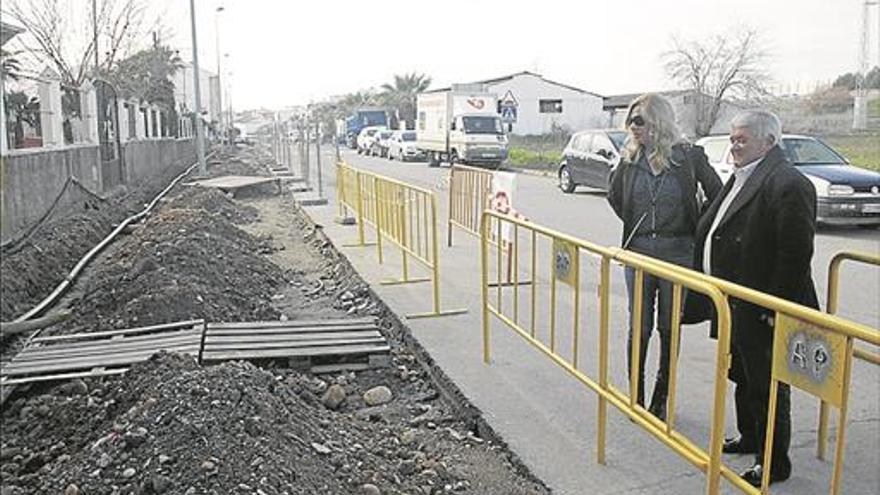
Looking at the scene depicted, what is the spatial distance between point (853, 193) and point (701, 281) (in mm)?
11652

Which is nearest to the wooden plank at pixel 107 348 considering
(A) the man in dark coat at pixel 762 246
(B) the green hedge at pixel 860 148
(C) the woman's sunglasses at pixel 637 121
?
(C) the woman's sunglasses at pixel 637 121

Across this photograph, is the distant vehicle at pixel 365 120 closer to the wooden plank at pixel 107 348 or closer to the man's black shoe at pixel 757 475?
the wooden plank at pixel 107 348

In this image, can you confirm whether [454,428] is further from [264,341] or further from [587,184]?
[587,184]

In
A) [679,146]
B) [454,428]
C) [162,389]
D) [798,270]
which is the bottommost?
[454,428]

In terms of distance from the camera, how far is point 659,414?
488cm

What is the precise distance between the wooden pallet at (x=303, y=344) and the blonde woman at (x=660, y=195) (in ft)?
7.75

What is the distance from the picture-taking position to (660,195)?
475cm

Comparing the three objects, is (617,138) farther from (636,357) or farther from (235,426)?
(235,426)

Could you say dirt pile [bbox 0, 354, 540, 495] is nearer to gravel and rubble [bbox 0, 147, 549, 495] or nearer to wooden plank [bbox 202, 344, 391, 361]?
gravel and rubble [bbox 0, 147, 549, 495]

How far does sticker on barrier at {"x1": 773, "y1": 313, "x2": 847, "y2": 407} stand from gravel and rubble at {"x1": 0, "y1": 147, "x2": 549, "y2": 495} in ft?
5.19

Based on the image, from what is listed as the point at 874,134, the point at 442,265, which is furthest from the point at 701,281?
the point at 874,134

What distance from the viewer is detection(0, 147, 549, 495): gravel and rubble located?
3783 mm

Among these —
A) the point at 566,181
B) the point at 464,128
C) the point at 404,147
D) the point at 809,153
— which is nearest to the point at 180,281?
the point at 809,153

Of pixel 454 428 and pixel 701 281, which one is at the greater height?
pixel 701 281
